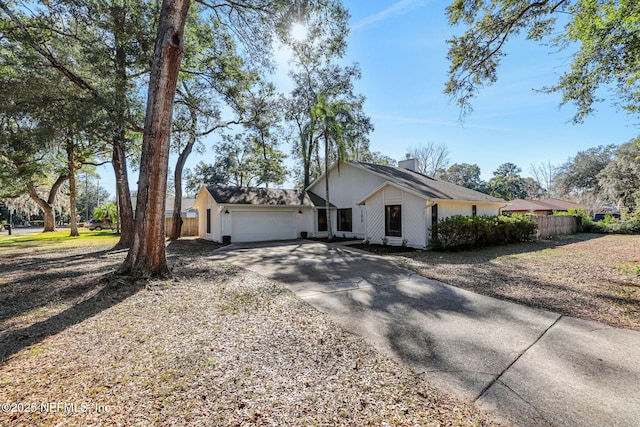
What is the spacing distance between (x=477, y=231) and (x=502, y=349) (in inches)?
418

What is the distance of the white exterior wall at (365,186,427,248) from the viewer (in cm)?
1255

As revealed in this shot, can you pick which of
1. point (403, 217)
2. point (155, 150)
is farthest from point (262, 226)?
point (155, 150)

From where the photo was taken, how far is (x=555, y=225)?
19.2 m

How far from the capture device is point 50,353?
10.4 feet

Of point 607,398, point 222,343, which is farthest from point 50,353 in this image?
point 607,398

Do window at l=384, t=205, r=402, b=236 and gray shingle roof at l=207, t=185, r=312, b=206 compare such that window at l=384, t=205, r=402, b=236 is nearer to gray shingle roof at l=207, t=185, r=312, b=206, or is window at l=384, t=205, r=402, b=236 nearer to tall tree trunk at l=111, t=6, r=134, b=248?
gray shingle roof at l=207, t=185, r=312, b=206

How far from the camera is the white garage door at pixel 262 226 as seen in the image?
16.5m

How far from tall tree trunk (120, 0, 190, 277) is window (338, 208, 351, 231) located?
12.7 m

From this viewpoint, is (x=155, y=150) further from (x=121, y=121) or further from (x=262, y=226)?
(x=262, y=226)

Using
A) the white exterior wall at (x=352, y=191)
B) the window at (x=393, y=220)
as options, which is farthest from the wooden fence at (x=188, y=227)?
the window at (x=393, y=220)

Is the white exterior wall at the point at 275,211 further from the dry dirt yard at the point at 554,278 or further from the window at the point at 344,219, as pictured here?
the dry dirt yard at the point at 554,278

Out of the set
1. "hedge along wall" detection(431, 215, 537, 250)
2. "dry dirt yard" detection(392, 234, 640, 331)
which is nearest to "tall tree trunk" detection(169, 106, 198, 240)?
"dry dirt yard" detection(392, 234, 640, 331)

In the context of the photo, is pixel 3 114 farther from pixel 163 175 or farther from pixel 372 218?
pixel 372 218

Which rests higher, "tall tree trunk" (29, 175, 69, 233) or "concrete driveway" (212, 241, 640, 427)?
"tall tree trunk" (29, 175, 69, 233)
